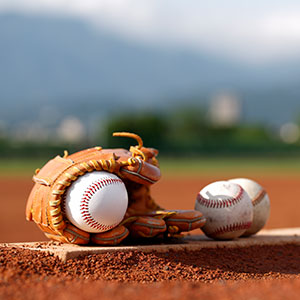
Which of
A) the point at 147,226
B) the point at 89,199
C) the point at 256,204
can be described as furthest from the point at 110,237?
the point at 256,204

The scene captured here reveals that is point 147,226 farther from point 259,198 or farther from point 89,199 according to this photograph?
point 259,198

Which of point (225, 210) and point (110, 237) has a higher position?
point (225, 210)

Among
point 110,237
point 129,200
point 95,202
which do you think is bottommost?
point 110,237

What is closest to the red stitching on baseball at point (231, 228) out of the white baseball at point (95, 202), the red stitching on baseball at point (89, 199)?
the white baseball at point (95, 202)

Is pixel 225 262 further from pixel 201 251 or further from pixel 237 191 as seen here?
pixel 237 191

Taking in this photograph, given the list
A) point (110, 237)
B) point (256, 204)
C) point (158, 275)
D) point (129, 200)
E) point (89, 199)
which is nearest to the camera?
point (158, 275)

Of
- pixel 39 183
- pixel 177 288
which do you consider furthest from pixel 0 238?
pixel 177 288

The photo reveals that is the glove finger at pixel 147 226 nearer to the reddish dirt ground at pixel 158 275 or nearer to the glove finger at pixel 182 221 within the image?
the glove finger at pixel 182 221
